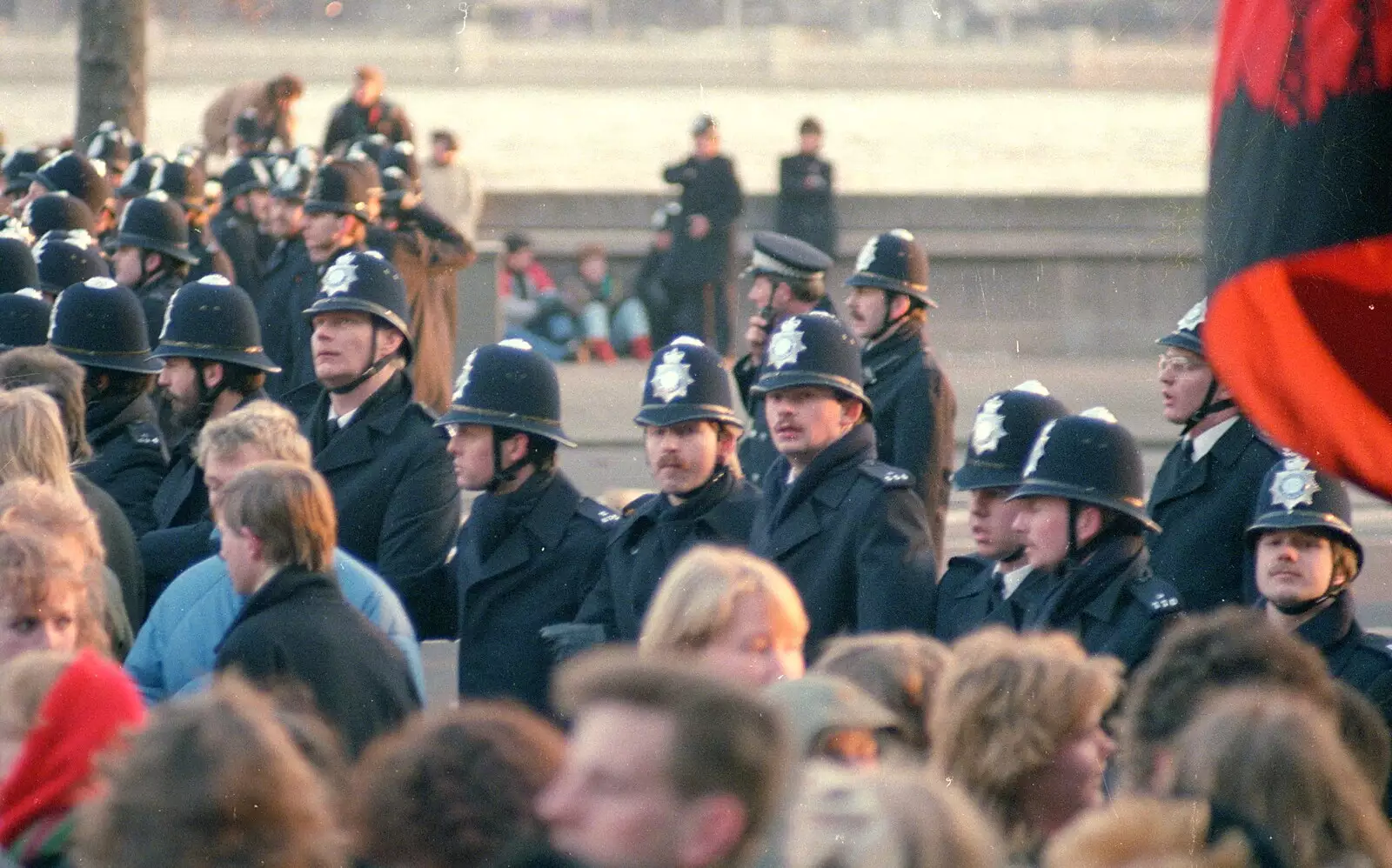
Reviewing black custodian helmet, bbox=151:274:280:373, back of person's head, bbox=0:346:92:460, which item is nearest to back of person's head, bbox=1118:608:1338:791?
back of person's head, bbox=0:346:92:460

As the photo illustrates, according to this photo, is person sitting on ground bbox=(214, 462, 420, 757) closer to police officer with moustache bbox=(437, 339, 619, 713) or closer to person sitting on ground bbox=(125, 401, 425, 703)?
person sitting on ground bbox=(125, 401, 425, 703)

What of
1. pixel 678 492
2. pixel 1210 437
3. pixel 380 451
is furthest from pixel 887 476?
pixel 380 451

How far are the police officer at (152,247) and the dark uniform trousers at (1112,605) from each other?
5.96m

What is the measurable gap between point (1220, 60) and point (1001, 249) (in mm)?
17121

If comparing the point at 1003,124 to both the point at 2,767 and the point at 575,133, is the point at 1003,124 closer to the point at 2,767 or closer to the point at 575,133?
the point at 575,133

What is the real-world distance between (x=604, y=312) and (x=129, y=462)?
13.6 metres

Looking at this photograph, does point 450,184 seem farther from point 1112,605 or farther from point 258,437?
point 1112,605

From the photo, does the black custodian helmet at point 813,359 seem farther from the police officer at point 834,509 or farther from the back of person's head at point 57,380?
the back of person's head at point 57,380

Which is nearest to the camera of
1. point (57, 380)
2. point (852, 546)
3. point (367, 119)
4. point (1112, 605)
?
point (1112, 605)

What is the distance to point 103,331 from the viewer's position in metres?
7.91

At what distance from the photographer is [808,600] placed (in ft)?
21.2

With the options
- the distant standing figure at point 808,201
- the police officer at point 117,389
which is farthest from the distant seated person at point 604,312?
the police officer at point 117,389

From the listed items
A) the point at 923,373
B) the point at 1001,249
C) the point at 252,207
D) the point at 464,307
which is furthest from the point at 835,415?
the point at 1001,249

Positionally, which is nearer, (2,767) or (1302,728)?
(1302,728)
